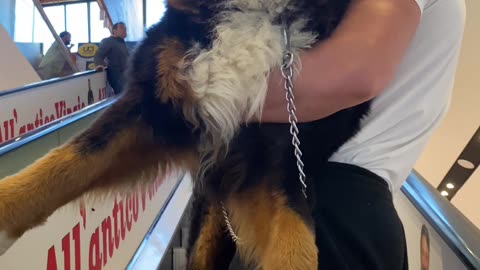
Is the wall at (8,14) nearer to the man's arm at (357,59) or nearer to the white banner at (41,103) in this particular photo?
the white banner at (41,103)

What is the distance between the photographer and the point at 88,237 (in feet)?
5.54

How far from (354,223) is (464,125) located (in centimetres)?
433

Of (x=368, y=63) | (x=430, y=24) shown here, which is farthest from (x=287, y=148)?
(x=430, y=24)

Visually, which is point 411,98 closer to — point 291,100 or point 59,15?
point 291,100

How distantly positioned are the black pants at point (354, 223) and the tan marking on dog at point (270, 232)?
1.7 inches

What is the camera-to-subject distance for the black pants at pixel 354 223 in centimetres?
84

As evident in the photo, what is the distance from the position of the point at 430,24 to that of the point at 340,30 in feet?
0.59

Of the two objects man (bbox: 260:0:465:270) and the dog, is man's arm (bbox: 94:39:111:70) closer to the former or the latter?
the dog

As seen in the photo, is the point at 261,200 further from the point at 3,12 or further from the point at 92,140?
the point at 3,12

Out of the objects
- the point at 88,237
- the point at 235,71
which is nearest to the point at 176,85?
the point at 235,71

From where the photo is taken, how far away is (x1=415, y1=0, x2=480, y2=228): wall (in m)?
4.05

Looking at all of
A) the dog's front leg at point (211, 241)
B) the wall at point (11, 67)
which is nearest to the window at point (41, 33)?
the wall at point (11, 67)

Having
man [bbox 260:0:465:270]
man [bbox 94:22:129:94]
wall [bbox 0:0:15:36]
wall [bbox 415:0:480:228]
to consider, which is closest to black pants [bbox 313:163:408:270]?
man [bbox 260:0:465:270]

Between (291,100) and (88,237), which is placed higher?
(291,100)
